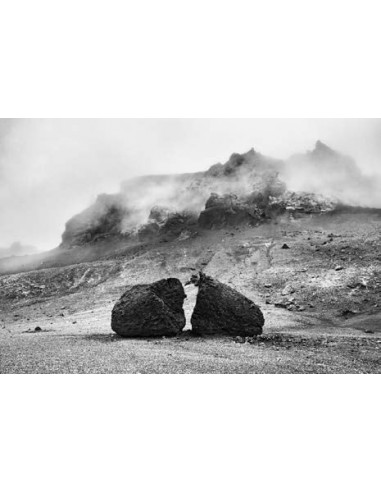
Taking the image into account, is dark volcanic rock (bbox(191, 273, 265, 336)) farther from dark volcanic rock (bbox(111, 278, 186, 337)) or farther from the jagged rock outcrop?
the jagged rock outcrop

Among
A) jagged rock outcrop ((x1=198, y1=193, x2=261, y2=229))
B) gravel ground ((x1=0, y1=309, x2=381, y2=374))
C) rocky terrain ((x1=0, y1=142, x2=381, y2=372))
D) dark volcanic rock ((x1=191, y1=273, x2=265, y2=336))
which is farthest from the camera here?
jagged rock outcrop ((x1=198, y1=193, x2=261, y2=229))

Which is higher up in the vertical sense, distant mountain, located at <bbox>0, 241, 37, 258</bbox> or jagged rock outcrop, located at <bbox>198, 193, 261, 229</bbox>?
jagged rock outcrop, located at <bbox>198, 193, 261, 229</bbox>

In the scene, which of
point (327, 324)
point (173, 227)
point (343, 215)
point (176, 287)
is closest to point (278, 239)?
point (343, 215)

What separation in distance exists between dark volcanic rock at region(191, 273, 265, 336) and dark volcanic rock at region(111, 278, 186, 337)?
1409 mm

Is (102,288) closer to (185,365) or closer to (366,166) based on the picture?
(185,365)

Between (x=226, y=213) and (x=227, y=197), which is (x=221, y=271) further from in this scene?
(x=227, y=197)

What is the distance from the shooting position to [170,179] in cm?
10475

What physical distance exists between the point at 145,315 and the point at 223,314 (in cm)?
427

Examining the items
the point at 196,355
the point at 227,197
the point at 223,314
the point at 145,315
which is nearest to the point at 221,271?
the point at 223,314

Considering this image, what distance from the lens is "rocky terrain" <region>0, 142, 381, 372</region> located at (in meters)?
13.4

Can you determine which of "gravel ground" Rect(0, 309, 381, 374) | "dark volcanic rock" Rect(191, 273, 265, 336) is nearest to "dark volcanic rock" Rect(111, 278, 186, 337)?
"gravel ground" Rect(0, 309, 381, 374)

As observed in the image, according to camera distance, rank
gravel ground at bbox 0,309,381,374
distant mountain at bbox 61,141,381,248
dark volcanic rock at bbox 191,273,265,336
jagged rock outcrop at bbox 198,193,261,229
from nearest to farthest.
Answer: gravel ground at bbox 0,309,381,374 → dark volcanic rock at bbox 191,273,265,336 → distant mountain at bbox 61,141,381,248 → jagged rock outcrop at bbox 198,193,261,229

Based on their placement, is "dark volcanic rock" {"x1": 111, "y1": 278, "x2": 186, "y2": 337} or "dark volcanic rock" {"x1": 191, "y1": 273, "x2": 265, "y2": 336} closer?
"dark volcanic rock" {"x1": 111, "y1": 278, "x2": 186, "y2": 337}

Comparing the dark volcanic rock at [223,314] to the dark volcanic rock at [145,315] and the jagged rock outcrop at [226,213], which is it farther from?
the jagged rock outcrop at [226,213]
